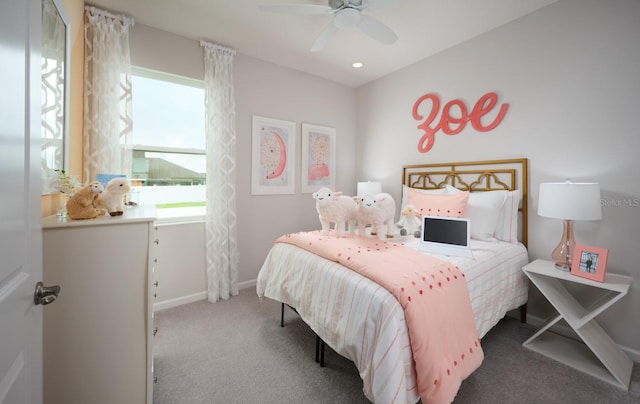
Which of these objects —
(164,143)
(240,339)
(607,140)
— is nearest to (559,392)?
(607,140)

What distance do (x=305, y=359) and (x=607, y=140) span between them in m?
2.81

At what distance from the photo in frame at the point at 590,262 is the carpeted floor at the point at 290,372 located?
0.66 metres

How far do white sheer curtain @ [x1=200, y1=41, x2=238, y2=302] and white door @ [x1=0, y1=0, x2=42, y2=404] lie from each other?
6.27 ft

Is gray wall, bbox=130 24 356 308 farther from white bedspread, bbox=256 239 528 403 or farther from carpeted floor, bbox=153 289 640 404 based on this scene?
white bedspread, bbox=256 239 528 403

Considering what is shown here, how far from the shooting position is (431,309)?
131 centimetres

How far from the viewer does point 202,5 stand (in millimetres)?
2176

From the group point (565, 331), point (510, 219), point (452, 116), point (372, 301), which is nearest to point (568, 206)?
point (510, 219)

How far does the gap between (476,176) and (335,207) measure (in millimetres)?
1718

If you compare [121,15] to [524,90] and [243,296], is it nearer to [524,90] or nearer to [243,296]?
[243,296]

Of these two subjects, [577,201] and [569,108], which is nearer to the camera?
[577,201]

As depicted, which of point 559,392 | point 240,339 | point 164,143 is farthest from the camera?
point 164,143

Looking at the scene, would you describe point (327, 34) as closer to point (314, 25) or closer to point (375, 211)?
point (314, 25)

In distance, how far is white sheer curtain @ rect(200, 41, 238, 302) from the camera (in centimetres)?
271

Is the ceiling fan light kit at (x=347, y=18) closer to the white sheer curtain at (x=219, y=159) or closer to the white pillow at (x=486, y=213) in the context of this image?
the white sheer curtain at (x=219, y=159)
